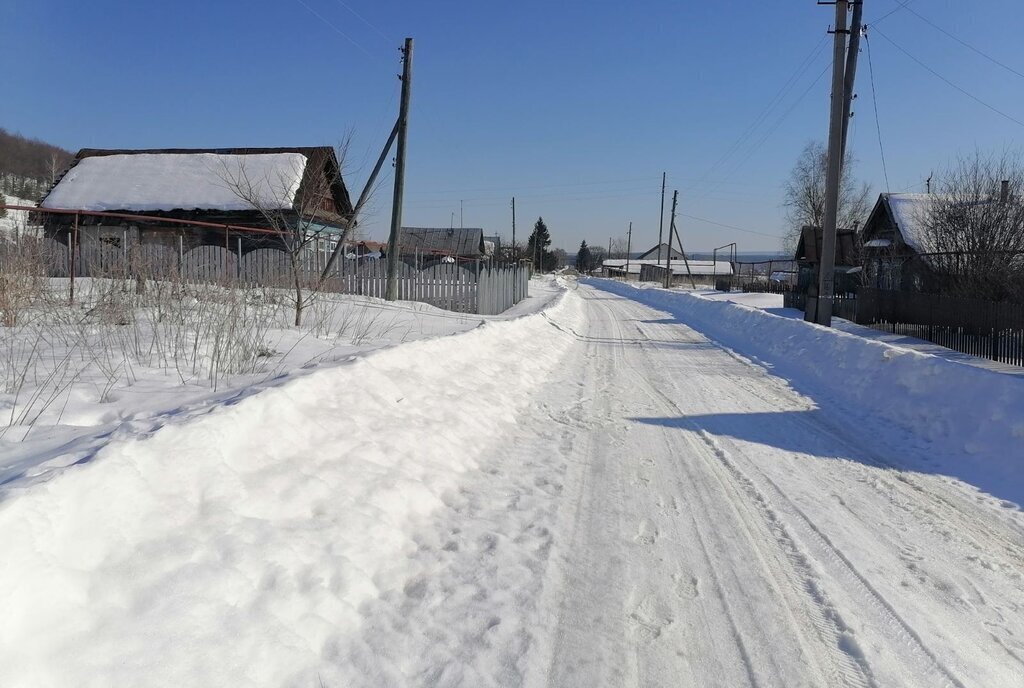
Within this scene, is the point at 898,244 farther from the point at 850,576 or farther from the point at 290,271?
the point at 850,576

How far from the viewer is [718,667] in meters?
3.09

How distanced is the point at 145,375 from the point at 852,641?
573cm

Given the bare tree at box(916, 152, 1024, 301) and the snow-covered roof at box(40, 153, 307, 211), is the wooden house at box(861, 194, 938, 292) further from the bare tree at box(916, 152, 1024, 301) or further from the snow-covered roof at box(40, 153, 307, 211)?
the snow-covered roof at box(40, 153, 307, 211)

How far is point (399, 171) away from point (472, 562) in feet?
57.5

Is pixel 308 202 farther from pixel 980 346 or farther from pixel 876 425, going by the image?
pixel 980 346

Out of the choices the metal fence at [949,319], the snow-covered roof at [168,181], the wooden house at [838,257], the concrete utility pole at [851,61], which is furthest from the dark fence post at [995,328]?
the snow-covered roof at [168,181]

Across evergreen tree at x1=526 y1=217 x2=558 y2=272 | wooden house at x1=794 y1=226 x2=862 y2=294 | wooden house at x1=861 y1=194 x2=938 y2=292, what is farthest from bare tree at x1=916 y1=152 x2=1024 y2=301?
evergreen tree at x1=526 y1=217 x2=558 y2=272

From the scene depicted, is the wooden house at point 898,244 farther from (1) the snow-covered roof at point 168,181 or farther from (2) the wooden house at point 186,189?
(1) the snow-covered roof at point 168,181

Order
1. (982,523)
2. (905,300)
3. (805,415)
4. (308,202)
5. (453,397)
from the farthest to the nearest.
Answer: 1. (905,300)
2. (308,202)
3. (805,415)
4. (453,397)
5. (982,523)

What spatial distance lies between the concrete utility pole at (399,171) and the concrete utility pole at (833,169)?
1149cm

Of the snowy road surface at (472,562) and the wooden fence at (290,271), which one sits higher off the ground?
the wooden fence at (290,271)

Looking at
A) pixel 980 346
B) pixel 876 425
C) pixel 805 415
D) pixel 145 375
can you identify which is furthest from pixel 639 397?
pixel 980 346

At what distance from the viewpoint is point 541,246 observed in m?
112

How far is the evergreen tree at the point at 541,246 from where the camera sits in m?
107
